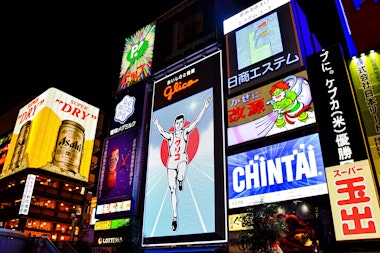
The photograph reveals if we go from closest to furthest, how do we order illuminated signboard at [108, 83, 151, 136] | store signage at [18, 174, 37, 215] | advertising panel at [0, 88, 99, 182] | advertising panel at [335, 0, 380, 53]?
advertising panel at [335, 0, 380, 53]
illuminated signboard at [108, 83, 151, 136]
advertising panel at [0, 88, 99, 182]
store signage at [18, 174, 37, 215]

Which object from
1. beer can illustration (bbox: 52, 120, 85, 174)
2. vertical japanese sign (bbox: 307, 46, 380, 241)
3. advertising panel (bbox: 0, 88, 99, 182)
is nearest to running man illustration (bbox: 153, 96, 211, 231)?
vertical japanese sign (bbox: 307, 46, 380, 241)

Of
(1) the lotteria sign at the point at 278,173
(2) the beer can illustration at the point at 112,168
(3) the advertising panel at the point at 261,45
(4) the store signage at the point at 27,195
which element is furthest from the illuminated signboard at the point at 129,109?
(4) the store signage at the point at 27,195

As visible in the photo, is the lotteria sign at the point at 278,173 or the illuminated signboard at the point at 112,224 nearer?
the lotteria sign at the point at 278,173

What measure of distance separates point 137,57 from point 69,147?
44.7 feet

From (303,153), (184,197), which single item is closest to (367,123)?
(303,153)

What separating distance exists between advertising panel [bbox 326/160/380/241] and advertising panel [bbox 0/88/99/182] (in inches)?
1112

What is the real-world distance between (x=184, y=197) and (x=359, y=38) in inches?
465

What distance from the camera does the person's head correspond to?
19.9 meters

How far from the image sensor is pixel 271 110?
15469 millimetres

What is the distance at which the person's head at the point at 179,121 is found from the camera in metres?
19.9

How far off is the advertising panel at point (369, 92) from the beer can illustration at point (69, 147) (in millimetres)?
28098

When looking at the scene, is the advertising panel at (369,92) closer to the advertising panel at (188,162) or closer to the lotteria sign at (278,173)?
the lotteria sign at (278,173)

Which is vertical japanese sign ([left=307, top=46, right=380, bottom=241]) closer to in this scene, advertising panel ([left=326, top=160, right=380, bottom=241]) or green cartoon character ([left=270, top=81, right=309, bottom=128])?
advertising panel ([left=326, top=160, right=380, bottom=241])

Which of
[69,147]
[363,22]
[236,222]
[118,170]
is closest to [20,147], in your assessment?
[69,147]
